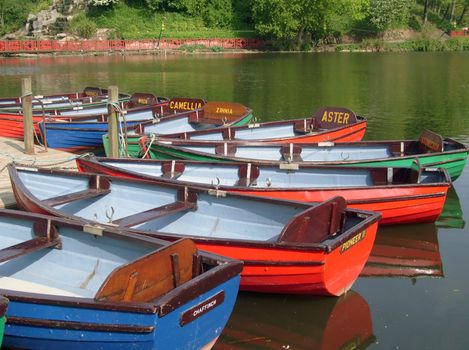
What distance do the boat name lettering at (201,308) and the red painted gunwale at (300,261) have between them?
5.16 feet

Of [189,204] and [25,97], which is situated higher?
[25,97]

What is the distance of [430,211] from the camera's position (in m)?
11.2

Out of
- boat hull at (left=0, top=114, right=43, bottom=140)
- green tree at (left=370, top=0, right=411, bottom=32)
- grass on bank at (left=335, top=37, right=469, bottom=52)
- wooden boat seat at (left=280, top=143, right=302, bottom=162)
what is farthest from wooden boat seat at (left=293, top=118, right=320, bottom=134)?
green tree at (left=370, top=0, right=411, bottom=32)

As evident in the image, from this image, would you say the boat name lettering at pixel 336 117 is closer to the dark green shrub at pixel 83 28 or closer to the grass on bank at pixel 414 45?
the grass on bank at pixel 414 45

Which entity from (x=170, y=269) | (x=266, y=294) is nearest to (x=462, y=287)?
(x=266, y=294)

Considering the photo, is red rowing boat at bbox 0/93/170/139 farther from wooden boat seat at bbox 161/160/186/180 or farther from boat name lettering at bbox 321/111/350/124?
wooden boat seat at bbox 161/160/186/180

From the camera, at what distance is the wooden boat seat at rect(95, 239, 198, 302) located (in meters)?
5.55

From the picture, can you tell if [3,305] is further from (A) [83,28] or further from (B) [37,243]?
(A) [83,28]

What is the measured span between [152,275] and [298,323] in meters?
2.78

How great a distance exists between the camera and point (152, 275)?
19.2 feet

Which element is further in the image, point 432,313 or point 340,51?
point 340,51

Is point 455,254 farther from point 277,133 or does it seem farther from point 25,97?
point 25,97

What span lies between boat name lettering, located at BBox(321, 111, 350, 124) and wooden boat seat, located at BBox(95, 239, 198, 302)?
12.0 meters

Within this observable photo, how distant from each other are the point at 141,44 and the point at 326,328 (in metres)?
57.7
